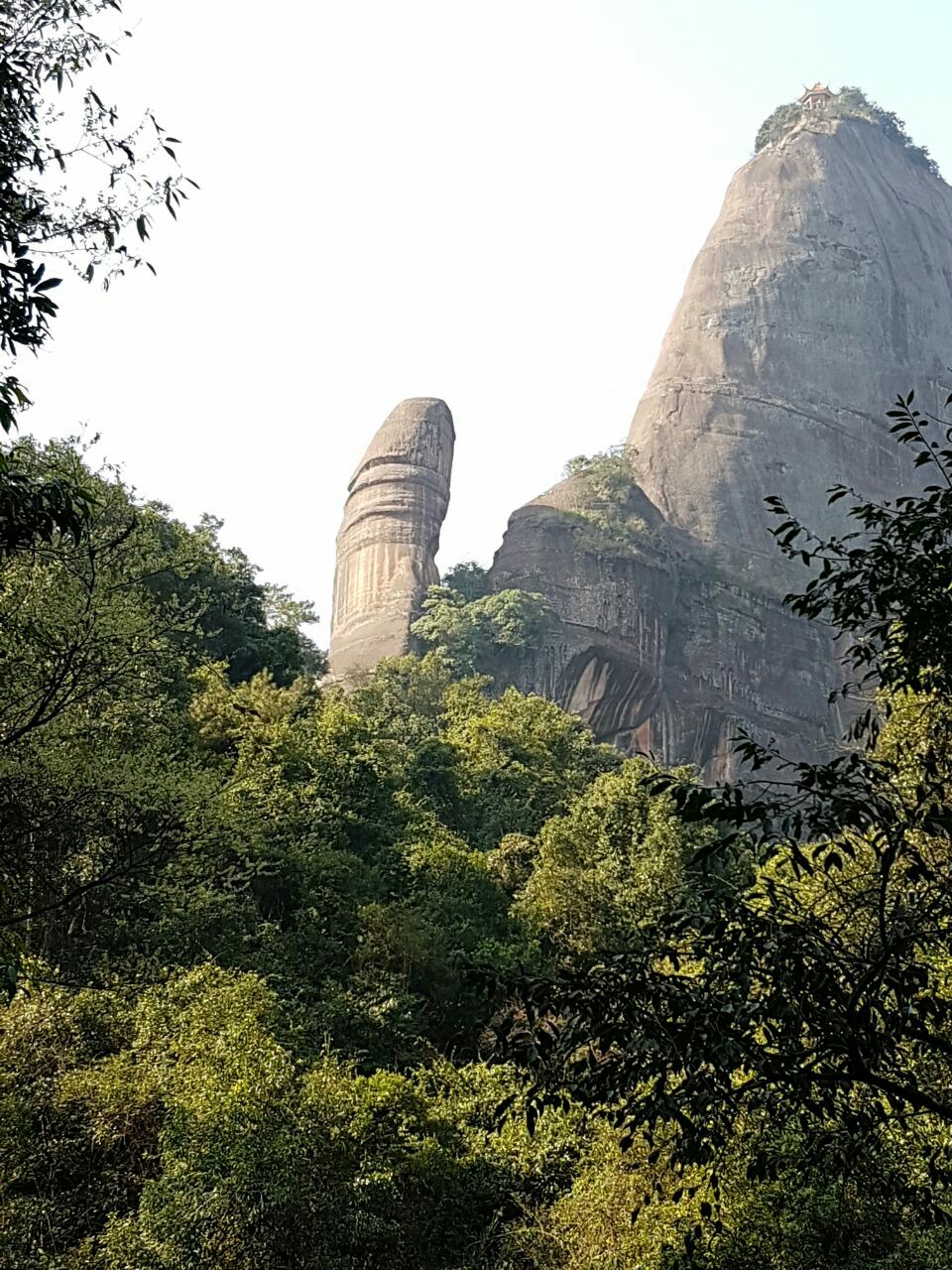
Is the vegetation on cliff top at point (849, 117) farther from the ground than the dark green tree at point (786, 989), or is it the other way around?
the vegetation on cliff top at point (849, 117)

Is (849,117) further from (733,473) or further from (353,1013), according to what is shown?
(353,1013)

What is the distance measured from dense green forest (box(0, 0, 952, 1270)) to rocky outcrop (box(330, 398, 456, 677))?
18.0 m

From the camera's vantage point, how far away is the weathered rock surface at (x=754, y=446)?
1925 inches

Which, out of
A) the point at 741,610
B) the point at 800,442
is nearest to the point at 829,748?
the point at 741,610

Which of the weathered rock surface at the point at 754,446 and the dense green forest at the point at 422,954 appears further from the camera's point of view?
the weathered rock surface at the point at 754,446

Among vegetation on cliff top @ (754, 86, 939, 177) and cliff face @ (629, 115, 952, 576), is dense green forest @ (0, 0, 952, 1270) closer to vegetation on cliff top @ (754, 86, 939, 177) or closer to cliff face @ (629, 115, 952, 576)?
cliff face @ (629, 115, 952, 576)

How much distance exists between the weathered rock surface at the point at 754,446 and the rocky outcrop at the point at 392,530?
3831 millimetres

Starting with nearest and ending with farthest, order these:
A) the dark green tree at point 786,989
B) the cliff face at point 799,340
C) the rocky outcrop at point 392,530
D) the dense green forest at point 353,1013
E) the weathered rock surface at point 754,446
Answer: the dark green tree at point 786,989 < the dense green forest at point 353,1013 < the rocky outcrop at point 392,530 < the weathered rock surface at point 754,446 < the cliff face at point 799,340

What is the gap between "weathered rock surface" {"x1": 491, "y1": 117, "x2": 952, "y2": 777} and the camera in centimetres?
4891

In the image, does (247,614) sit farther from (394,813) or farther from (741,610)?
(741,610)

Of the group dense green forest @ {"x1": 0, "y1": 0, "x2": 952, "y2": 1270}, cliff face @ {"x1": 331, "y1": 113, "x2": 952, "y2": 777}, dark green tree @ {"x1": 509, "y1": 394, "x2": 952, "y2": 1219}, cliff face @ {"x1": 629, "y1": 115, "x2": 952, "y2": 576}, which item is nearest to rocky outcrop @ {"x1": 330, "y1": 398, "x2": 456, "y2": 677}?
cliff face @ {"x1": 331, "y1": 113, "x2": 952, "y2": 777}

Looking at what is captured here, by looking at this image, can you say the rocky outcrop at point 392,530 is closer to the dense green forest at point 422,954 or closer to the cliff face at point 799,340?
the cliff face at point 799,340

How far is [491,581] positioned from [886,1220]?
4127 cm

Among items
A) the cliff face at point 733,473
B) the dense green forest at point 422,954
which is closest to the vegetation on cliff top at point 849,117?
the cliff face at point 733,473
